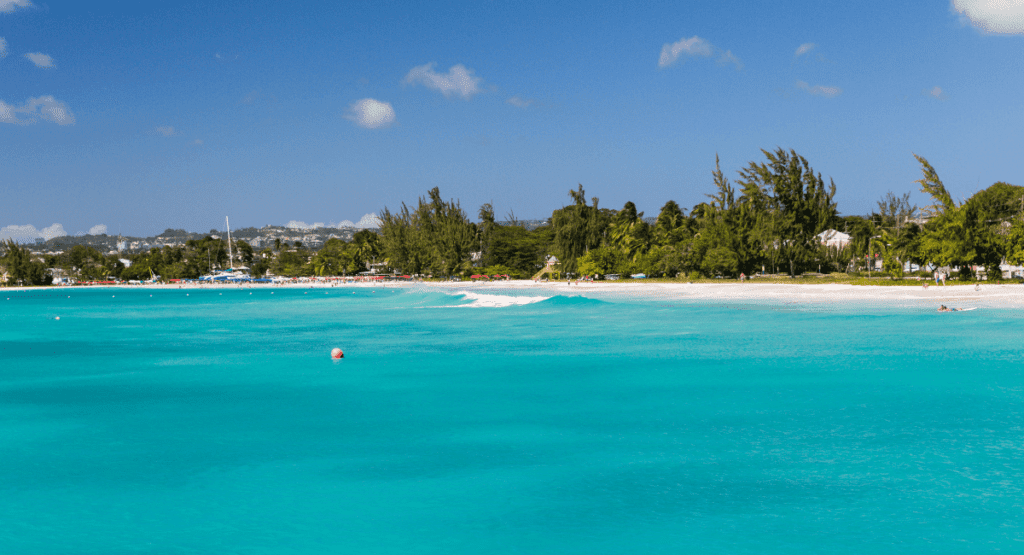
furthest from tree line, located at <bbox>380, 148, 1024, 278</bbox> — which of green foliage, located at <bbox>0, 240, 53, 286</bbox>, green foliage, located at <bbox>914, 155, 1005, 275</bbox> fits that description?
green foliage, located at <bbox>0, 240, 53, 286</bbox>

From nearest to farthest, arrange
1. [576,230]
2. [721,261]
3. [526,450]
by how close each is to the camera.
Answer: [526,450], [721,261], [576,230]

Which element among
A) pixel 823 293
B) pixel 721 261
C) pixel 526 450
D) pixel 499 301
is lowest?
pixel 526 450

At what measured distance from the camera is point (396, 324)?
44.4m

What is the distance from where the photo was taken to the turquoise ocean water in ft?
32.8

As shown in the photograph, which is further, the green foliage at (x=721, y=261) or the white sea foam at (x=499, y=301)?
the green foliage at (x=721, y=261)

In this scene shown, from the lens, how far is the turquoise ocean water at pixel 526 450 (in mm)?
9984

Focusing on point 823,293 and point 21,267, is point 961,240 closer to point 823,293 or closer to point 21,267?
point 823,293

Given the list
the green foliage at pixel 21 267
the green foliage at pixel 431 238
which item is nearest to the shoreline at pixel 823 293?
the green foliage at pixel 431 238

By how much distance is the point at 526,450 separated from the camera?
14.0 meters

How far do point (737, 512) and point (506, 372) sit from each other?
1391cm

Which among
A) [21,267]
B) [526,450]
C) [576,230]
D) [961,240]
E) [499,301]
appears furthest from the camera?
[21,267]

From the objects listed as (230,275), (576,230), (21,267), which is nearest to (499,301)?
(576,230)

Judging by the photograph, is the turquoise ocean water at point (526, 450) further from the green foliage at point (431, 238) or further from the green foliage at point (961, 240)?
the green foliage at point (431, 238)

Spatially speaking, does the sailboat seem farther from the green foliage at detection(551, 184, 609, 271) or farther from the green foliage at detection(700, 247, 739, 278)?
the green foliage at detection(700, 247, 739, 278)
